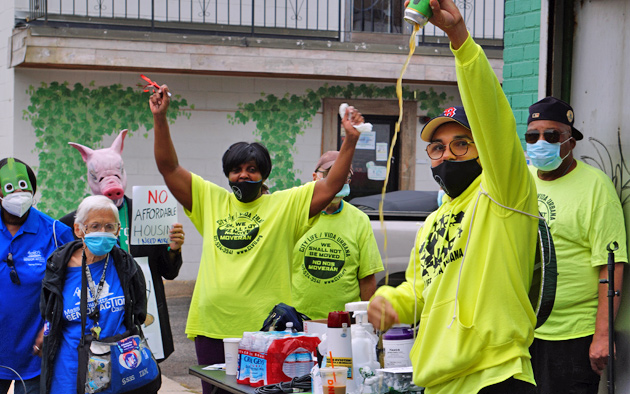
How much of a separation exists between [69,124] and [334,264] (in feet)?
28.5

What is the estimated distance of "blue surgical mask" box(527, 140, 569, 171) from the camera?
4.60 metres

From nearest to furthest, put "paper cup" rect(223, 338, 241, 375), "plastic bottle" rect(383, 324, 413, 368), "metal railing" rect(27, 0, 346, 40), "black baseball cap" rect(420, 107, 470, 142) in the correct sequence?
"black baseball cap" rect(420, 107, 470, 142), "plastic bottle" rect(383, 324, 413, 368), "paper cup" rect(223, 338, 241, 375), "metal railing" rect(27, 0, 346, 40)

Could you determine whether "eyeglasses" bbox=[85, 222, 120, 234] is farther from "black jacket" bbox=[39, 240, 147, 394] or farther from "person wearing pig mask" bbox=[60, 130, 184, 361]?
"person wearing pig mask" bbox=[60, 130, 184, 361]

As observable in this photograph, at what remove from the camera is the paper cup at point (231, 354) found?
470 centimetres

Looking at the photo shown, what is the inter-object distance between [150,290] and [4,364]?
3.29 ft

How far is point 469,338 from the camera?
2979mm

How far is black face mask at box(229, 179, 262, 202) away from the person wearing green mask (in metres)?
1.32

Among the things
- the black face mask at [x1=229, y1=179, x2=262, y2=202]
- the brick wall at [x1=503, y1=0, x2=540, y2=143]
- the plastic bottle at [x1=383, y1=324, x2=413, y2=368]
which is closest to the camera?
the plastic bottle at [x1=383, y1=324, x2=413, y2=368]

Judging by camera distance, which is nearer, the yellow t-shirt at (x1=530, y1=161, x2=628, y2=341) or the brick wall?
the yellow t-shirt at (x1=530, y1=161, x2=628, y2=341)

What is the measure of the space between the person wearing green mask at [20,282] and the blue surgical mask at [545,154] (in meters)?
3.07

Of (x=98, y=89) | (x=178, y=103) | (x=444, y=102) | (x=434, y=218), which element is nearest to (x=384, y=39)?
(x=444, y=102)

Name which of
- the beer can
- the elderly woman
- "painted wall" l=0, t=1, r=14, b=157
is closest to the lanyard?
the elderly woman

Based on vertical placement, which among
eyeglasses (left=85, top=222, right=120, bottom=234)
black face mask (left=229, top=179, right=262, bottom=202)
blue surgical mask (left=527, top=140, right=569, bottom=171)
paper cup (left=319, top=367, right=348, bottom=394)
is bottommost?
paper cup (left=319, top=367, right=348, bottom=394)

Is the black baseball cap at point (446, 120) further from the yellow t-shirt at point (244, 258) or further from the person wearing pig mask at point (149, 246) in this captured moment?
the person wearing pig mask at point (149, 246)
